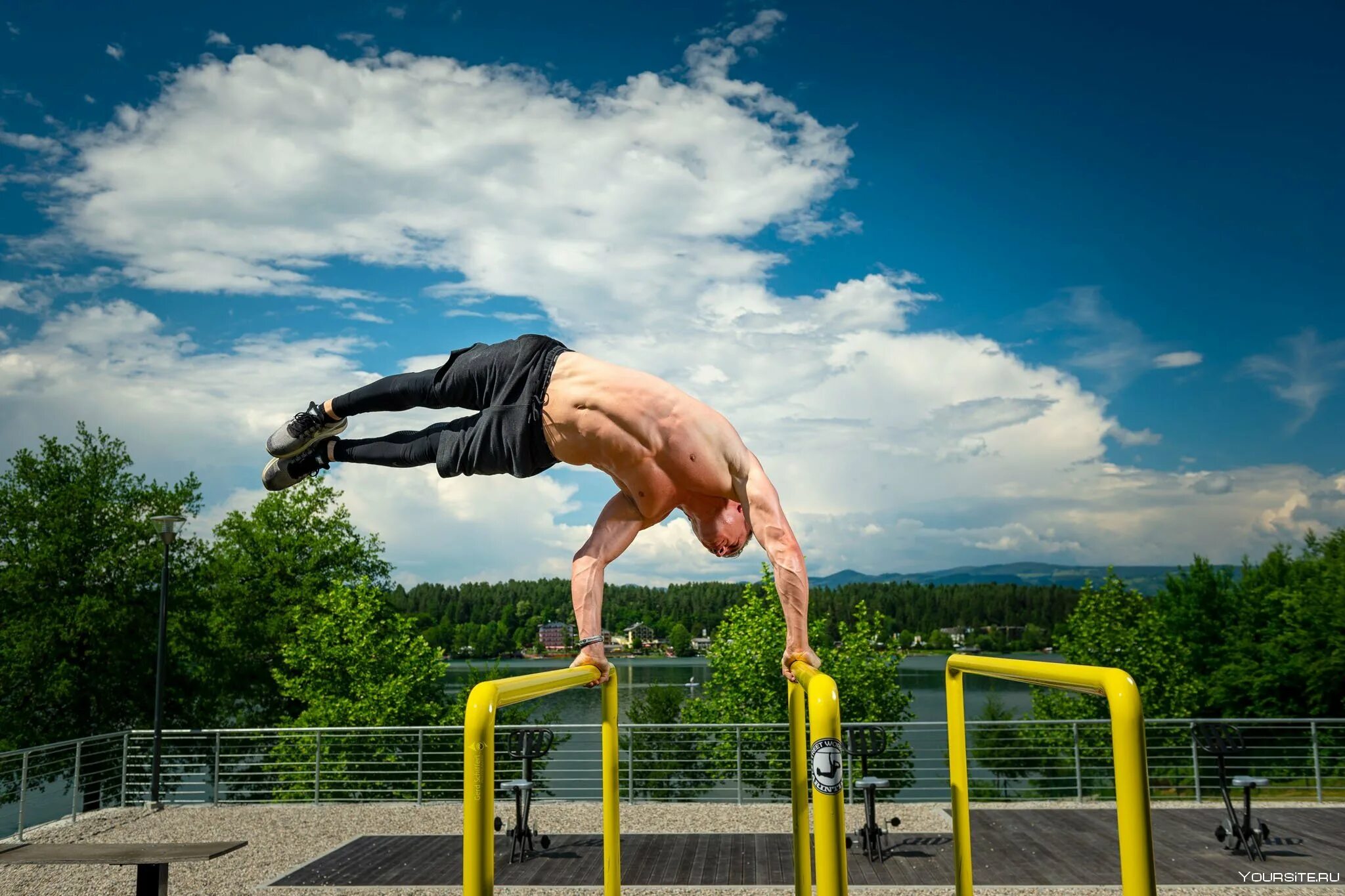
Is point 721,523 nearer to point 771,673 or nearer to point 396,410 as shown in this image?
point 396,410

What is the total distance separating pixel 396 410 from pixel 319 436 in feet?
1.04

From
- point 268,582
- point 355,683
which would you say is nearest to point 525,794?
point 355,683

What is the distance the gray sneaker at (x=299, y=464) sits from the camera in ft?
10.3

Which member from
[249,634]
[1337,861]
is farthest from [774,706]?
[1337,861]

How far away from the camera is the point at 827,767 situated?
2.04 metres

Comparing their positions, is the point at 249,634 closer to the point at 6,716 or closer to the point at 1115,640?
the point at 6,716

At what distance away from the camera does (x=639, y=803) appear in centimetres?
1119

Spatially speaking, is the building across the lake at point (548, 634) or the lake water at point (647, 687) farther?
the building across the lake at point (548, 634)

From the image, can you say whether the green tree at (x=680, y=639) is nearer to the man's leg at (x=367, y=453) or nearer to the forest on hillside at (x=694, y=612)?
the forest on hillside at (x=694, y=612)

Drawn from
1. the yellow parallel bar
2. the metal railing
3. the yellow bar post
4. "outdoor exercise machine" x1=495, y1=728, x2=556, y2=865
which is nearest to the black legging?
the yellow parallel bar

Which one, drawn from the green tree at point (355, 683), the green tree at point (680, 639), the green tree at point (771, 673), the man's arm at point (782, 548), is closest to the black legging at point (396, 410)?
the man's arm at point (782, 548)

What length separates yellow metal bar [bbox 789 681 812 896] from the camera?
2824 mm

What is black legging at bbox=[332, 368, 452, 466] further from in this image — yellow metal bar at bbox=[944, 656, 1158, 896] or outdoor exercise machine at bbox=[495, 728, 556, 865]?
outdoor exercise machine at bbox=[495, 728, 556, 865]

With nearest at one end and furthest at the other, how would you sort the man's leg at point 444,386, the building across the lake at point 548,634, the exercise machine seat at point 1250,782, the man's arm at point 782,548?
the man's leg at point 444,386
the man's arm at point 782,548
the exercise machine seat at point 1250,782
the building across the lake at point 548,634
